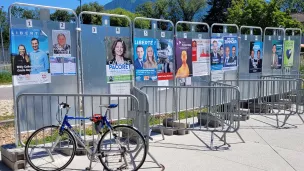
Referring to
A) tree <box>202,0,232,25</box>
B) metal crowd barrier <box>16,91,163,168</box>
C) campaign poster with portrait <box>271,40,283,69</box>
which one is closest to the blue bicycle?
metal crowd barrier <box>16,91,163,168</box>

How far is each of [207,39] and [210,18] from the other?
5985 cm

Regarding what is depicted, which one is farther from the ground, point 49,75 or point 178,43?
point 178,43

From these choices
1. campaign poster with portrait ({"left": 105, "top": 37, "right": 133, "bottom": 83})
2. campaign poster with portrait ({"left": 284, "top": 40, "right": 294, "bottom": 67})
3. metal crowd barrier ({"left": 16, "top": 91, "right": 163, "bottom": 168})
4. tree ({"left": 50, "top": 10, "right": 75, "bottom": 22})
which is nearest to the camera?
metal crowd barrier ({"left": 16, "top": 91, "right": 163, "bottom": 168})

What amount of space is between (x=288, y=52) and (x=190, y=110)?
5.45m

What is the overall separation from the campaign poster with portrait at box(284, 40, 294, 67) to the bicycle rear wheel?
957 centimetres

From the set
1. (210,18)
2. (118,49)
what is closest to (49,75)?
(118,49)

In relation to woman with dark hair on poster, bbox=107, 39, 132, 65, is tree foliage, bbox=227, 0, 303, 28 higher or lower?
higher

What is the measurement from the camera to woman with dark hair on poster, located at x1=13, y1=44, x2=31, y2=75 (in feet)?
18.1

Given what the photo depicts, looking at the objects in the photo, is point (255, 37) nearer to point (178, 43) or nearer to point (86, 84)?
point (178, 43)

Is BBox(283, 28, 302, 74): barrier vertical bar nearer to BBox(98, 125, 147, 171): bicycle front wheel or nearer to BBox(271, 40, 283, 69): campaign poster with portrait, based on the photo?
BBox(271, 40, 283, 69): campaign poster with portrait

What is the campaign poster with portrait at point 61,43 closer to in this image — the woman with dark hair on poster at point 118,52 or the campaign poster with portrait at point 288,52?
the woman with dark hair on poster at point 118,52

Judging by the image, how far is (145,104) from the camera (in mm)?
5227

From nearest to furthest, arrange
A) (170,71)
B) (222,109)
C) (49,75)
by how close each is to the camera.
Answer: (49,75) < (222,109) < (170,71)

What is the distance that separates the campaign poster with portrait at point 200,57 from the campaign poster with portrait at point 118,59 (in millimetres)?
2221
